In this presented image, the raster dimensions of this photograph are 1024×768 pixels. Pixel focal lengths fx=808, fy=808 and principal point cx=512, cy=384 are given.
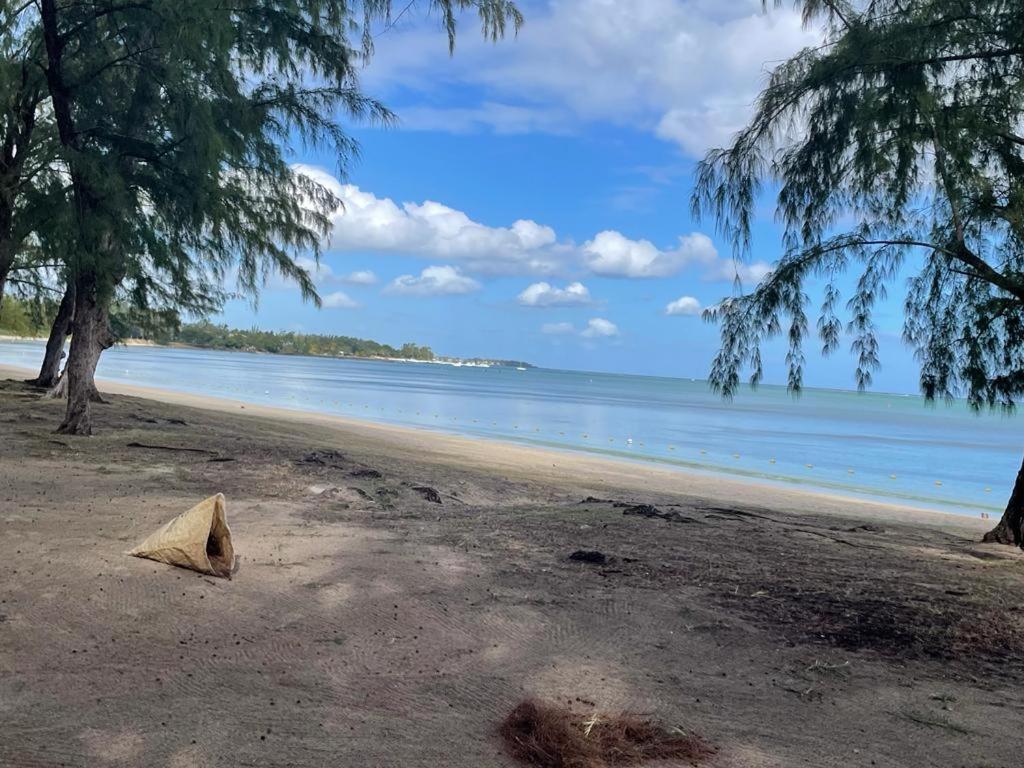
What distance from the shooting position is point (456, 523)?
7938mm

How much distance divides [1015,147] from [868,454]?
88.6 feet

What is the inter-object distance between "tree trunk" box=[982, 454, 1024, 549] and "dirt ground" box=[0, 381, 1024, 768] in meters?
0.38

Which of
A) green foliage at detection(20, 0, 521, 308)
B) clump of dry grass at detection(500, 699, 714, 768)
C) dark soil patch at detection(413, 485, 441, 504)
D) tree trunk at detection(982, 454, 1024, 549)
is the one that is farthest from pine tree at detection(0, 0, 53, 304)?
tree trunk at detection(982, 454, 1024, 549)

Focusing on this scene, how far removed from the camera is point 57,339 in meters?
20.4

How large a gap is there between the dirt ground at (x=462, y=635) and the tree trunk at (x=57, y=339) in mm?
12789

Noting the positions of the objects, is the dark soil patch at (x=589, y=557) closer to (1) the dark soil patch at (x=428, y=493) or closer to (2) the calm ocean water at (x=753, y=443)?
(1) the dark soil patch at (x=428, y=493)

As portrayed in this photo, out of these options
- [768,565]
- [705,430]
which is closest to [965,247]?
[768,565]

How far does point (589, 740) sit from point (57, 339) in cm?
2089

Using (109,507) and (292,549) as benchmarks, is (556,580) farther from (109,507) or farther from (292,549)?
(109,507)

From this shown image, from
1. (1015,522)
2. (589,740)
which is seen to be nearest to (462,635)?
→ (589,740)

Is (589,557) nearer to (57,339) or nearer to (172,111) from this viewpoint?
(172,111)

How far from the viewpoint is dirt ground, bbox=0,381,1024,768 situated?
11.3 ft

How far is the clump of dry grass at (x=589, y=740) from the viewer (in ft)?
10.7

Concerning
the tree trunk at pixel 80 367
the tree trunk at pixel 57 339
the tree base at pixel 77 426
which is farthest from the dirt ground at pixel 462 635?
the tree trunk at pixel 57 339
